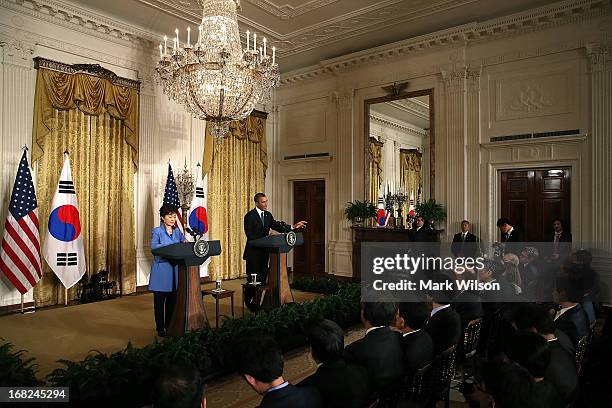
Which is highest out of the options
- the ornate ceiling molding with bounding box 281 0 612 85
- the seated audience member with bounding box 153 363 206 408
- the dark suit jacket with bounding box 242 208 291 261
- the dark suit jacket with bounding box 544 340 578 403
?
the ornate ceiling molding with bounding box 281 0 612 85

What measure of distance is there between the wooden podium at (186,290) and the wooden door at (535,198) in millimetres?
5146

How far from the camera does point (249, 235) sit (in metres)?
5.82

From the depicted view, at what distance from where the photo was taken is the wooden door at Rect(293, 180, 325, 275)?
31.5 ft

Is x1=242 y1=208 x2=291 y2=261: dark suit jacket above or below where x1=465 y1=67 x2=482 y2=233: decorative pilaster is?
below

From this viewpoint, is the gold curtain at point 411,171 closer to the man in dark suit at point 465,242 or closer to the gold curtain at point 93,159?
the man in dark suit at point 465,242

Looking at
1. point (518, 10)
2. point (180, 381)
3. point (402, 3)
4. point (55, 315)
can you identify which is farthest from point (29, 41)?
point (518, 10)

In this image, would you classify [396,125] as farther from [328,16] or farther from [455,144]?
[328,16]

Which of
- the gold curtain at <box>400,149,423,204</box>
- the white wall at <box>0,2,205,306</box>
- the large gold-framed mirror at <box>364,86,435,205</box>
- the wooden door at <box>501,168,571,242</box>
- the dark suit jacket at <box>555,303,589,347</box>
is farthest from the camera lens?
the gold curtain at <box>400,149,423,204</box>

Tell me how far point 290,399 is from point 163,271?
126 inches

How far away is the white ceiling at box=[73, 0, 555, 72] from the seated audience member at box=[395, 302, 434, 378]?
5.59m

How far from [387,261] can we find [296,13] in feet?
15.5

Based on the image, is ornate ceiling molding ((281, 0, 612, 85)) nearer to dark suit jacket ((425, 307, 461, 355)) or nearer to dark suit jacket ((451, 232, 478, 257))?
dark suit jacket ((451, 232, 478, 257))

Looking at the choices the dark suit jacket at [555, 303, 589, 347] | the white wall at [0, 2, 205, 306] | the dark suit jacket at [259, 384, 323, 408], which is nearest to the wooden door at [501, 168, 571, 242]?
the dark suit jacket at [555, 303, 589, 347]

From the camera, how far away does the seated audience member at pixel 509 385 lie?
1.74 meters
